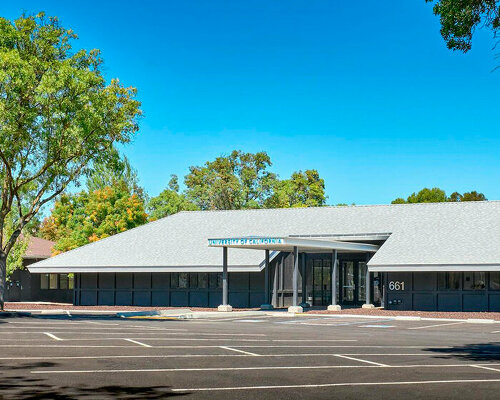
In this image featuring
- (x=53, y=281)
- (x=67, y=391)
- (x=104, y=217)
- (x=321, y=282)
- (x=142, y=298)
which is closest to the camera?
(x=67, y=391)

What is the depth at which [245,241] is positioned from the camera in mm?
37562

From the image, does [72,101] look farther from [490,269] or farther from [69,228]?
[69,228]

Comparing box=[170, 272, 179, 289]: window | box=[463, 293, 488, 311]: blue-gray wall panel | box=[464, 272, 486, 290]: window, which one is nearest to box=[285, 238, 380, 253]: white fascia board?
box=[464, 272, 486, 290]: window

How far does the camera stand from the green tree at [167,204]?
83562mm

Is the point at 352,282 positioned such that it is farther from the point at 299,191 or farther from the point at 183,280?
the point at 299,191

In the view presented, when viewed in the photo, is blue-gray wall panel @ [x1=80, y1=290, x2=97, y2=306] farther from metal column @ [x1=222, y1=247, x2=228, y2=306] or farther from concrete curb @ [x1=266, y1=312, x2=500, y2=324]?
concrete curb @ [x1=266, y1=312, x2=500, y2=324]

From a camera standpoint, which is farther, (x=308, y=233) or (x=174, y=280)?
(x=174, y=280)

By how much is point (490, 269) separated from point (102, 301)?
21.9 meters

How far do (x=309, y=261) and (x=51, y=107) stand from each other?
16842 millimetres

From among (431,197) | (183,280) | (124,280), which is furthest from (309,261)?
(431,197)

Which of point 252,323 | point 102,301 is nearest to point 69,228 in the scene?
point 102,301

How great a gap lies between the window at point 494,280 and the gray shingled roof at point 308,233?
3.67ft

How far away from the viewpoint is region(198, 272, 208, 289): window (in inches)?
1724

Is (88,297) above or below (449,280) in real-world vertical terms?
below
